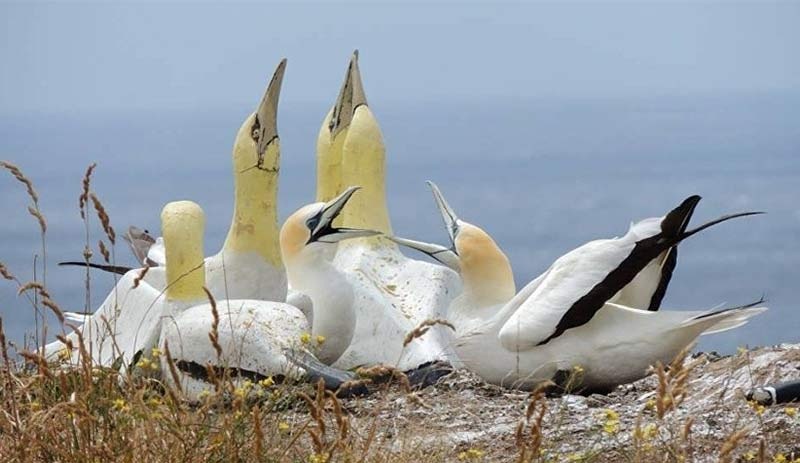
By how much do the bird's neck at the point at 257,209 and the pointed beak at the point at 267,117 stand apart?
4 centimetres

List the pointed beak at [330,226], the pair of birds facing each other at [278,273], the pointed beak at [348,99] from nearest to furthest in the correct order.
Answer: the pair of birds facing each other at [278,273], the pointed beak at [330,226], the pointed beak at [348,99]

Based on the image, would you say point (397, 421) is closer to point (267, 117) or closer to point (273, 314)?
point (273, 314)

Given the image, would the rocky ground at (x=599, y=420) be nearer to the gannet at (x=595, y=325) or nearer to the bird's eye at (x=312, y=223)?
the gannet at (x=595, y=325)

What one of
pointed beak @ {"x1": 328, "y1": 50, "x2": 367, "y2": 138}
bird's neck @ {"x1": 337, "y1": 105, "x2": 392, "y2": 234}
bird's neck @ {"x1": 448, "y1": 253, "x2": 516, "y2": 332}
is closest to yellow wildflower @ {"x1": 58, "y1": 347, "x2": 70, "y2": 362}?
bird's neck @ {"x1": 448, "y1": 253, "x2": 516, "y2": 332}

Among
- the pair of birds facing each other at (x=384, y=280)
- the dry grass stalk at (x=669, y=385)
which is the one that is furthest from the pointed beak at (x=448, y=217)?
the dry grass stalk at (x=669, y=385)

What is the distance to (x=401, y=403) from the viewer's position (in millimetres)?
7051

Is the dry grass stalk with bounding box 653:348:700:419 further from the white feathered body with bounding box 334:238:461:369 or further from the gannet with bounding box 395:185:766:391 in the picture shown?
the white feathered body with bounding box 334:238:461:369

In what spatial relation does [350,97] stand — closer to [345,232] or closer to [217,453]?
[345,232]

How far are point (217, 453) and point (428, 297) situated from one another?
380 cm

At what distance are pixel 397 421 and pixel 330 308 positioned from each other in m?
1.51

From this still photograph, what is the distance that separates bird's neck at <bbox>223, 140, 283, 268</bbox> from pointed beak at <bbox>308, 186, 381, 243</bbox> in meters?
0.22

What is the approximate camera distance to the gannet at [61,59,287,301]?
804 centimetres

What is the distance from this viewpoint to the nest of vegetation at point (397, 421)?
4434mm

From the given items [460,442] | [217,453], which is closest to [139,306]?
[460,442]
